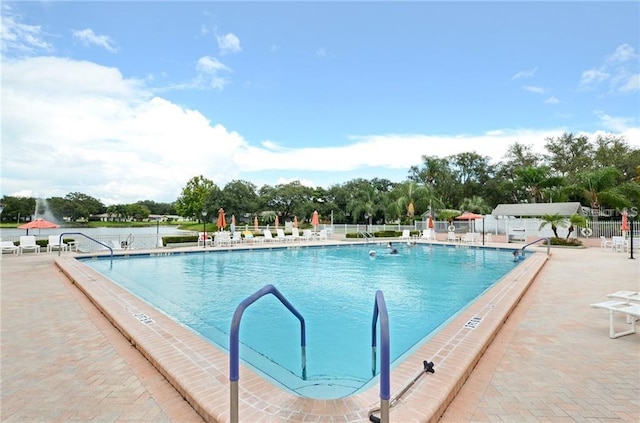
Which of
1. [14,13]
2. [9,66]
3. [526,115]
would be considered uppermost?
[526,115]

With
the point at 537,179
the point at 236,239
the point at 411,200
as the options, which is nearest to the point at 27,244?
the point at 236,239

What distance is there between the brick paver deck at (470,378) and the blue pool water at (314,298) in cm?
131

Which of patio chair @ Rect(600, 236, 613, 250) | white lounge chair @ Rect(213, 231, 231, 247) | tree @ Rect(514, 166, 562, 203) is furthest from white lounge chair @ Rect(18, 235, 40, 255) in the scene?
tree @ Rect(514, 166, 562, 203)

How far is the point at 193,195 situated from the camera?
54.5m

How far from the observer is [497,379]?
3.23m

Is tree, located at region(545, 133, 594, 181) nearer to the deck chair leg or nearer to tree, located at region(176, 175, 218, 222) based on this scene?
the deck chair leg

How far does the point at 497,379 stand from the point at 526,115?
31316 millimetres

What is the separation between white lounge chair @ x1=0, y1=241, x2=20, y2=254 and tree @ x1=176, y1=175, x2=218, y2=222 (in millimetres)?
38012

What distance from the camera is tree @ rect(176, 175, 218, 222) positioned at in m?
53.7

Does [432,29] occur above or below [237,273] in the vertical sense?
above

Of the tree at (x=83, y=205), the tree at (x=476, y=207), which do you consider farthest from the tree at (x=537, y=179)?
the tree at (x=83, y=205)

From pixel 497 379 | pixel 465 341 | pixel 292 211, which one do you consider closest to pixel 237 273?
pixel 465 341

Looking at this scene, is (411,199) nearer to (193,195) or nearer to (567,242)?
(567,242)

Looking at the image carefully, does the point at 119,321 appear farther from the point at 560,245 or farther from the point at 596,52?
the point at 596,52
